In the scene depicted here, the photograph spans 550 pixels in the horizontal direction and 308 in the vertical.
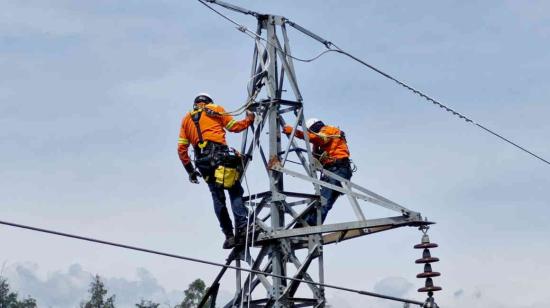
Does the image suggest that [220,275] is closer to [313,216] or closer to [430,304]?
[313,216]

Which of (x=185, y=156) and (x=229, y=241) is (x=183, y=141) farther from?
(x=229, y=241)

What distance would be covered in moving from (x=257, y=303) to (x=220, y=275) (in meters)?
0.85

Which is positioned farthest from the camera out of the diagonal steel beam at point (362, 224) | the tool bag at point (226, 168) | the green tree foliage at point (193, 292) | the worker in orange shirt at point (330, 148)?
the green tree foliage at point (193, 292)

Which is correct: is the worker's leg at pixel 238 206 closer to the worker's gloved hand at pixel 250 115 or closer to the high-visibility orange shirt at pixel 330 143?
the worker's gloved hand at pixel 250 115

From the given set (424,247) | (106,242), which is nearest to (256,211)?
(424,247)

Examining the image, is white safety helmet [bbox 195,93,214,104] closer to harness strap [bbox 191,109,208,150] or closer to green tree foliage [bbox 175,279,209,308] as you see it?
harness strap [bbox 191,109,208,150]

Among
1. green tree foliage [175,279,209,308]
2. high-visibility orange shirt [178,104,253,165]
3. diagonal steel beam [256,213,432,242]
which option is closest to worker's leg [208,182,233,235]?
high-visibility orange shirt [178,104,253,165]

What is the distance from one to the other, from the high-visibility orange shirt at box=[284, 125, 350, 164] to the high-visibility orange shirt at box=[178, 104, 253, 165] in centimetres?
139

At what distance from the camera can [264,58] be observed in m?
16.4

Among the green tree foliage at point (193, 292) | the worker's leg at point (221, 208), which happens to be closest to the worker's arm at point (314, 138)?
the worker's leg at point (221, 208)

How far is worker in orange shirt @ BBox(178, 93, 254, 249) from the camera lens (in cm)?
1562

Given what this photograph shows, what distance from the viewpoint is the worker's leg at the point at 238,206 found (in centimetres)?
1568

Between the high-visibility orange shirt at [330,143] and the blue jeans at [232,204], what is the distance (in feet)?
5.63

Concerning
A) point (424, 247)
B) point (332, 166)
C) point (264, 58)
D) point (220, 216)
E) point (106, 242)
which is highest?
point (264, 58)
